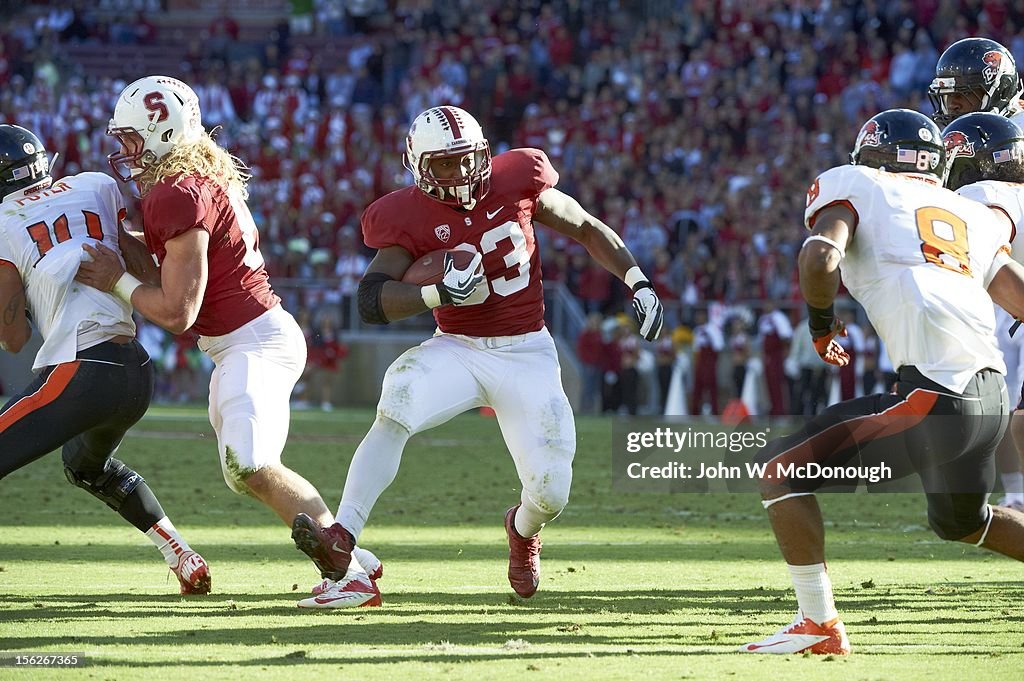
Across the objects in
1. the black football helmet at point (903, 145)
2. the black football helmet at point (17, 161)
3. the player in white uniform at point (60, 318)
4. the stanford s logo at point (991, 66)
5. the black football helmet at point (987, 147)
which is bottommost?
the player in white uniform at point (60, 318)

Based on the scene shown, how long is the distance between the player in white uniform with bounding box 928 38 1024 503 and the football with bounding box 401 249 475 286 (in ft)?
9.01

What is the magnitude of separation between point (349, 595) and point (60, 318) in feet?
4.80

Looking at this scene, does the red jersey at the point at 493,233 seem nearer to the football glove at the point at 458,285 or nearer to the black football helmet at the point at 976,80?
the football glove at the point at 458,285

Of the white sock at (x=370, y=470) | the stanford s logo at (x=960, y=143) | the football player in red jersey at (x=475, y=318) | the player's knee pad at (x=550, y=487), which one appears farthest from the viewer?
the stanford s logo at (x=960, y=143)

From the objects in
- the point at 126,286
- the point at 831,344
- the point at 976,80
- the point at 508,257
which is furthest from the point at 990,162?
the point at 126,286

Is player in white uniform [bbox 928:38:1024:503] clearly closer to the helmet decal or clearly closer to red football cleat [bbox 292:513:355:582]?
the helmet decal

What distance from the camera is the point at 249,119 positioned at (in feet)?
79.4

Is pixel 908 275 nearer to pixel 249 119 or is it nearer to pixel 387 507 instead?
pixel 387 507

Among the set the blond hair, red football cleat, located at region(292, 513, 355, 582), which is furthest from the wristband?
the blond hair

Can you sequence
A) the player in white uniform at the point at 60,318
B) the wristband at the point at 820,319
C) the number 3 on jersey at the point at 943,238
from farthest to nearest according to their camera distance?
the player in white uniform at the point at 60,318
the wristband at the point at 820,319
the number 3 on jersey at the point at 943,238

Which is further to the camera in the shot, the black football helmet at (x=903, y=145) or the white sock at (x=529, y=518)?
the white sock at (x=529, y=518)

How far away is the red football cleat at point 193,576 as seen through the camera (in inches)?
221

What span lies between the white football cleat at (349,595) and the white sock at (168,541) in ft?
2.07

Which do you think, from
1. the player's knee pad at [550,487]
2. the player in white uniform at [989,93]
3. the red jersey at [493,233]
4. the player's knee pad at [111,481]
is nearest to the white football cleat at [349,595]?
the player's knee pad at [550,487]
